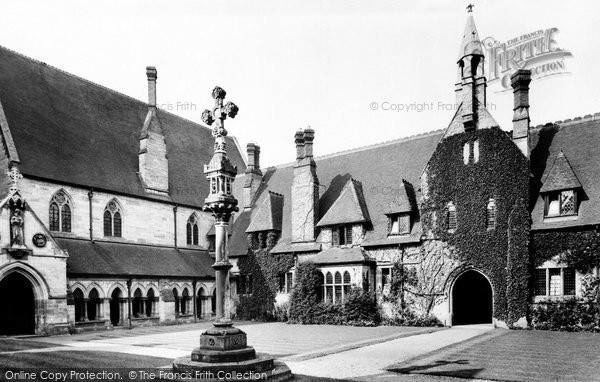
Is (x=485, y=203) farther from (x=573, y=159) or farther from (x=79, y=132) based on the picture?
(x=79, y=132)

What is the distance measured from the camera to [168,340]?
20734 millimetres

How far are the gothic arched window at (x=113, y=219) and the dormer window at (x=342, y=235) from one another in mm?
13837

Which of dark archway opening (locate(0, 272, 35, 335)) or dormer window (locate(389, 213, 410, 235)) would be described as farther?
dormer window (locate(389, 213, 410, 235))

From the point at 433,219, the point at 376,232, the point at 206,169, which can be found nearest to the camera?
the point at 206,169

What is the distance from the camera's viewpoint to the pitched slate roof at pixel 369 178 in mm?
29375

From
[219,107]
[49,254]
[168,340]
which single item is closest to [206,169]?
[219,107]

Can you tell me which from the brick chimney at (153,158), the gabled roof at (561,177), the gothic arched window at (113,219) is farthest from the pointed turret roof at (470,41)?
the gothic arched window at (113,219)

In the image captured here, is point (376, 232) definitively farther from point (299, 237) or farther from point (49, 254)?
point (49, 254)

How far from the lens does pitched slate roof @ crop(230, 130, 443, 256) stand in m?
29.4

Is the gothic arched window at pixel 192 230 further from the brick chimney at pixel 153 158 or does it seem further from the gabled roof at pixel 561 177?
the gabled roof at pixel 561 177

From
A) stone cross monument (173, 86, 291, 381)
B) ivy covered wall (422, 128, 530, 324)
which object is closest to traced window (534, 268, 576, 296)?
ivy covered wall (422, 128, 530, 324)

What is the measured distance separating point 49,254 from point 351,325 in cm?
1649

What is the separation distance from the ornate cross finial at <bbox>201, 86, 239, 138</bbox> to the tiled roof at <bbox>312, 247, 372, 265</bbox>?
16202mm

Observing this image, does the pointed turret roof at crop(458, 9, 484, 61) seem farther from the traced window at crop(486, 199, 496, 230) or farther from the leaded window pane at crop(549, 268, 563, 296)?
the leaded window pane at crop(549, 268, 563, 296)
